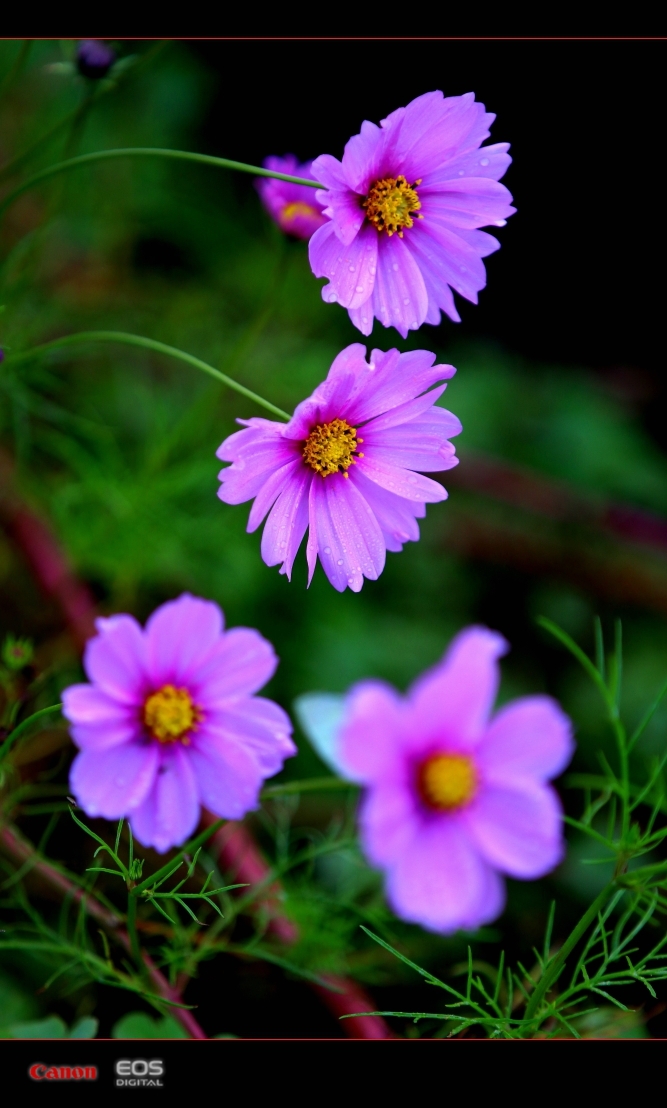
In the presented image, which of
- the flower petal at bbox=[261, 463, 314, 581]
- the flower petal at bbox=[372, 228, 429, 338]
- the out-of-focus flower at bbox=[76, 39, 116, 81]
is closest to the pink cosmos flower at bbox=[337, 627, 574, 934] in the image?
the flower petal at bbox=[261, 463, 314, 581]

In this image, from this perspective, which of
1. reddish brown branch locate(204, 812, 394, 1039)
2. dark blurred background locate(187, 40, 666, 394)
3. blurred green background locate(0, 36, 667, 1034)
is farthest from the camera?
dark blurred background locate(187, 40, 666, 394)

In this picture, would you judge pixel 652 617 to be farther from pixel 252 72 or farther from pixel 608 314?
pixel 252 72

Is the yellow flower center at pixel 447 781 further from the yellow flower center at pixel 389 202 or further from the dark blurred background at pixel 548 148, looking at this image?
the dark blurred background at pixel 548 148

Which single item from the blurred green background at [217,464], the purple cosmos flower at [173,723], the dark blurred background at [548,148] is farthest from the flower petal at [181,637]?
the dark blurred background at [548,148]

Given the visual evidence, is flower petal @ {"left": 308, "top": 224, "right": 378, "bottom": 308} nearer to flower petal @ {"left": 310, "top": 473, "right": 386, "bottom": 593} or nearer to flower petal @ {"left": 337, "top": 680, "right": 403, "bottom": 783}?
flower petal @ {"left": 310, "top": 473, "right": 386, "bottom": 593}

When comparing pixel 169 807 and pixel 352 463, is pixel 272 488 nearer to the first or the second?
pixel 352 463
